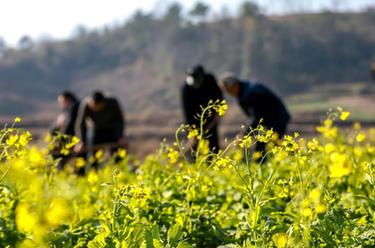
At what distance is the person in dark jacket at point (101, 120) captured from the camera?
763 cm

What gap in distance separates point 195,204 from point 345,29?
8294 centimetres

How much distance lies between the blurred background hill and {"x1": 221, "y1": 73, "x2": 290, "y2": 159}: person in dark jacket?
5074 cm

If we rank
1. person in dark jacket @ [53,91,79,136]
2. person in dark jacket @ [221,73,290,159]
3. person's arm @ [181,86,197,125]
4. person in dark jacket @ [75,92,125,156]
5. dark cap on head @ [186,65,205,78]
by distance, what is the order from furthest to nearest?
person in dark jacket @ [53,91,79,136]
person in dark jacket @ [75,92,125,156]
person's arm @ [181,86,197,125]
dark cap on head @ [186,65,205,78]
person in dark jacket @ [221,73,290,159]

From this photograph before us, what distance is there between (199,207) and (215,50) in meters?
76.7

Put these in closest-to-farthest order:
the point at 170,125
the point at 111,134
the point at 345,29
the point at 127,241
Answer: the point at 127,241, the point at 111,134, the point at 170,125, the point at 345,29

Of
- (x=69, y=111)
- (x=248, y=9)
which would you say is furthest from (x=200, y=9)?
(x=69, y=111)

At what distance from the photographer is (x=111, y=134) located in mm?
7949

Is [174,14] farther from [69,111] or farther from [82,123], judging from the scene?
[82,123]

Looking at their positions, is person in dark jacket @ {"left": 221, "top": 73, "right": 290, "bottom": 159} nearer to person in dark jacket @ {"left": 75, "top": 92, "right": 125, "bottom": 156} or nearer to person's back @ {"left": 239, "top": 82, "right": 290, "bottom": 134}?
person's back @ {"left": 239, "top": 82, "right": 290, "bottom": 134}

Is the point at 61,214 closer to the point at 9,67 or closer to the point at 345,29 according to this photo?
the point at 345,29

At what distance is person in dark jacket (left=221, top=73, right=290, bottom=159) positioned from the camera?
6.01 m

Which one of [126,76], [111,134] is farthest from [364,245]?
[126,76]

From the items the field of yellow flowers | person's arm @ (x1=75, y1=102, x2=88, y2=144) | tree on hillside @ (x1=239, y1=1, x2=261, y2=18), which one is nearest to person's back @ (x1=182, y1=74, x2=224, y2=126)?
person's arm @ (x1=75, y1=102, x2=88, y2=144)

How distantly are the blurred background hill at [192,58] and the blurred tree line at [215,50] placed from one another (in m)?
0.12
